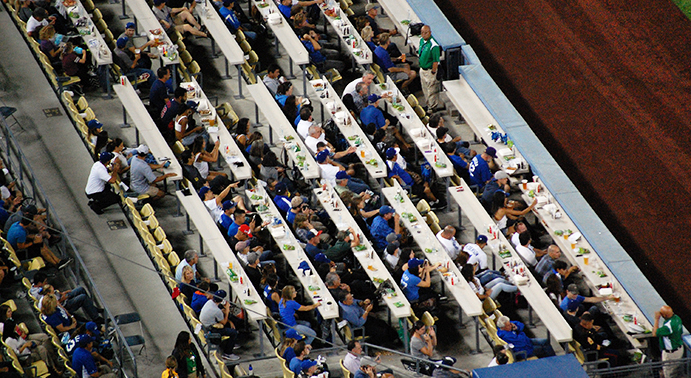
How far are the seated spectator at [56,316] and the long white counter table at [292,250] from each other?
10.4 feet

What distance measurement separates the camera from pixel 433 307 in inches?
663

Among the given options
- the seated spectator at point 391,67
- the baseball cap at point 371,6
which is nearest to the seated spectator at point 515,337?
the seated spectator at point 391,67

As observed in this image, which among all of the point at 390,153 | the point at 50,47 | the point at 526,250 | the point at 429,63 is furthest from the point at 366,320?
the point at 50,47

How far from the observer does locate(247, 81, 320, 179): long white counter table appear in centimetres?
1894

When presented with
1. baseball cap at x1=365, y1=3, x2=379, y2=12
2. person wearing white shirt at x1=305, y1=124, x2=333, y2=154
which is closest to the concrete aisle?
person wearing white shirt at x1=305, y1=124, x2=333, y2=154

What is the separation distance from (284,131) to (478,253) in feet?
13.4

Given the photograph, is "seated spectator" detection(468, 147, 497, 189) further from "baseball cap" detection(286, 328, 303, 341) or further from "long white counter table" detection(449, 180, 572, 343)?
"baseball cap" detection(286, 328, 303, 341)

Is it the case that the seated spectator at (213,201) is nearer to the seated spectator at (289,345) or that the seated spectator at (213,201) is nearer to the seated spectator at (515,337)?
the seated spectator at (289,345)

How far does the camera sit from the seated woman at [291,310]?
16078 millimetres

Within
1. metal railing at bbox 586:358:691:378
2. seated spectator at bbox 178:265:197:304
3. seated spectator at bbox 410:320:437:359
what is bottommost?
metal railing at bbox 586:358:691:378

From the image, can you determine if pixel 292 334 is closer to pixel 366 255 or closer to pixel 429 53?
pixel 366 255

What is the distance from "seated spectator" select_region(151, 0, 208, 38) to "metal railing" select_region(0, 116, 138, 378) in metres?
3.72

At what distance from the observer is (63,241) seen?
1719cm

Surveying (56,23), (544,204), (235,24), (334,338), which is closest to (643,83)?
(544,204)
